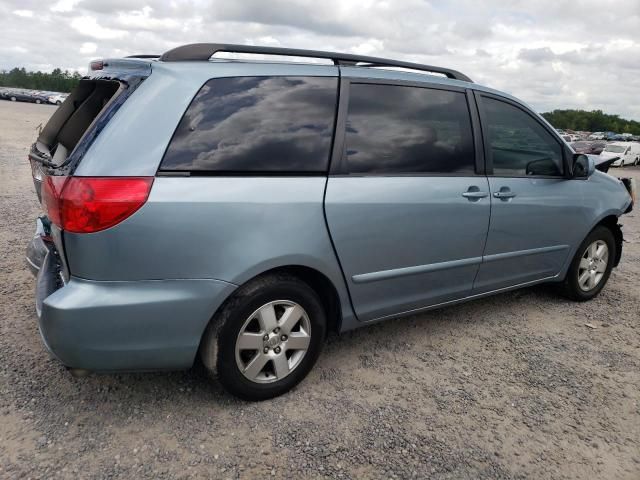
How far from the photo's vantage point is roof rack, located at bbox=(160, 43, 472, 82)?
103 inches

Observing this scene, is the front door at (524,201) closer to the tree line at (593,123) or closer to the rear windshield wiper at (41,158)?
the rear windshield wiper at (41,158)

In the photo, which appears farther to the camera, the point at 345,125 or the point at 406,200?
the point at 406,200

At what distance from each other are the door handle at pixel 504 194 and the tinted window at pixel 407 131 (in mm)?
271

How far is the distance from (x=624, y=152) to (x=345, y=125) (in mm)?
31271

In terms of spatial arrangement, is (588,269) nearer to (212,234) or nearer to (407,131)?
(407,131)

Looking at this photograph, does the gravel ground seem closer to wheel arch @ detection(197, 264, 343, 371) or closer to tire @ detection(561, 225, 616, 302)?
wheel arch @ detection(197, 264, 343, 371)

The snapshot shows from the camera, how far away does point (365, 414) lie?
278 cm

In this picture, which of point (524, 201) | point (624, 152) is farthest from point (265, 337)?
point (624, 152)

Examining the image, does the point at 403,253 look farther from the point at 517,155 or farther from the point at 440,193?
the point at 517,155

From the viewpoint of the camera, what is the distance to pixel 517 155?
3.85 metres

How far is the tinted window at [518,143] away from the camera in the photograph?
12.1ft

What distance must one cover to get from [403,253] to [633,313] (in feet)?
8.42

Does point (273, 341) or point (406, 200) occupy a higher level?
point (406, 200)

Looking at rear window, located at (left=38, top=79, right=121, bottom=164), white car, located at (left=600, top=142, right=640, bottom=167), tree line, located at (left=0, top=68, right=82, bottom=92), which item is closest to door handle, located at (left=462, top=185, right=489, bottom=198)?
rear window, located at (left=38, top=79, right=121, bottom=164)
